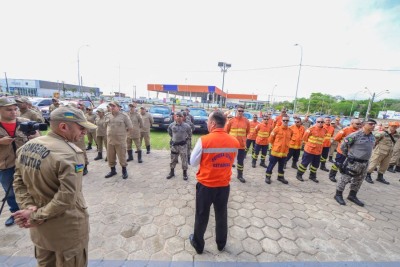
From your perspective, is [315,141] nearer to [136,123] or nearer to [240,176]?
[240,176]

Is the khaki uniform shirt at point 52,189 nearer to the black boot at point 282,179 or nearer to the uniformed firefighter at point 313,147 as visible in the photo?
the black boot at point 282,179

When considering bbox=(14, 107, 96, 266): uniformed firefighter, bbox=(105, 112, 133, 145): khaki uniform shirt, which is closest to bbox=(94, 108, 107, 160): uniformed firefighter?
bbox=(105, 112, 133, 145): khaki uniform shirt

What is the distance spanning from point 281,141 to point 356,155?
4.96 feet

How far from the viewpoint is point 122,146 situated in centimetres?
480

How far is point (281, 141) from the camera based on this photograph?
479 centimetres

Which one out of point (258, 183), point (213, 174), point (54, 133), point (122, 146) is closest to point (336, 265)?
point (213, 174)

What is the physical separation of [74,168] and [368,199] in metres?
6.16

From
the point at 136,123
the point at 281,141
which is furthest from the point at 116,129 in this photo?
the point at 281,141

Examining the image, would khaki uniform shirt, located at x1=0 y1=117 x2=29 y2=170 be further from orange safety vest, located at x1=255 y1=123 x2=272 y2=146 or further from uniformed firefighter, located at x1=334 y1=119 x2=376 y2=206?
uniformed firefighter, located at x1=334 y1=119 x2=376 y2=206

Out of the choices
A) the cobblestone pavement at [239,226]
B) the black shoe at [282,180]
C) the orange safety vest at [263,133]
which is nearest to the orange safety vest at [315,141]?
the cobblestone pavement at [239,226]

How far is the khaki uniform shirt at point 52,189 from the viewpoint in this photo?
1334 millimetres

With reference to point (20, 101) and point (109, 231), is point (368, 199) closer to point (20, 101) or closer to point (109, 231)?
point (109, 231)

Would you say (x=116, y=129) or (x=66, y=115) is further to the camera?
(x=116, y=129)

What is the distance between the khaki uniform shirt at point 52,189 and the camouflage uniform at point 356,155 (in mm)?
4953
